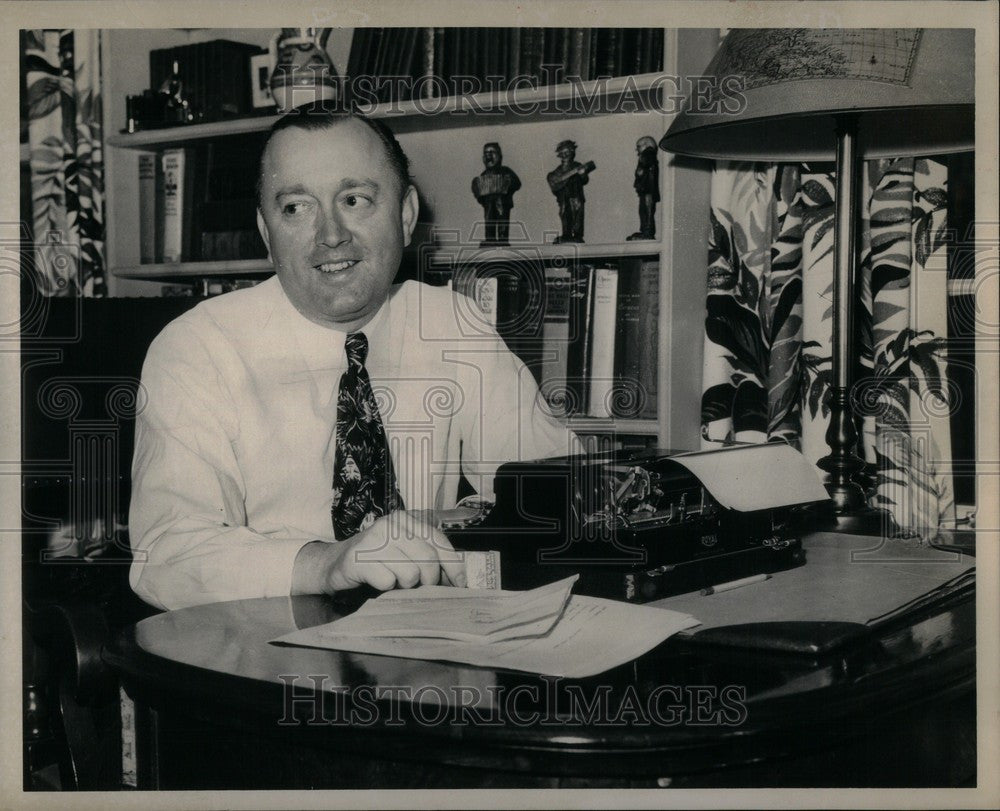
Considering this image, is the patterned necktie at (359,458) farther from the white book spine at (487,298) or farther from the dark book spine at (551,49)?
the dark book spine at (551,49)

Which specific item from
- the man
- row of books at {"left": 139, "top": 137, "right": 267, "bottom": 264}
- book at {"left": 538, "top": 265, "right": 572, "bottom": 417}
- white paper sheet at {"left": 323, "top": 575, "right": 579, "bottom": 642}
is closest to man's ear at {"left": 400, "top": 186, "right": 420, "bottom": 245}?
the man

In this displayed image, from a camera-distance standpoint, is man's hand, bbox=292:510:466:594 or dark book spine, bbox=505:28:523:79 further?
dark book spine, bbox=505:28:523:79

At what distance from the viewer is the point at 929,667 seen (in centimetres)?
77

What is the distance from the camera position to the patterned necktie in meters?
1.37

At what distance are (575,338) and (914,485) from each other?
59cm

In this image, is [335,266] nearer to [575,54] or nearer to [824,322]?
[575,54]

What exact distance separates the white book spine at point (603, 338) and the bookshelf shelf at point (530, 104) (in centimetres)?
29

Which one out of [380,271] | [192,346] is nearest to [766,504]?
[380,271]

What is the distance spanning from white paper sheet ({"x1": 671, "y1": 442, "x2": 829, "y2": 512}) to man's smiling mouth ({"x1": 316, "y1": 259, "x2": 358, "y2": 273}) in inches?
23.9

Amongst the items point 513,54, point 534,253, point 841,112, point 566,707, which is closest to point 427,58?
point 513,54

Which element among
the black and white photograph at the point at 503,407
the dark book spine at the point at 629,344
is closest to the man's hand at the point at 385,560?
the black and white photograph at the point at 503,407

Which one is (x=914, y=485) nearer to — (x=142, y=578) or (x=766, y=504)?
(x=766, y=504)

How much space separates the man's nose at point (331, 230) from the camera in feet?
4.51

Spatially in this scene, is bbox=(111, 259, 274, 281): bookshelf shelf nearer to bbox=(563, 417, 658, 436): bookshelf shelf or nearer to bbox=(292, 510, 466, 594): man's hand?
bbox=(563, 417, 658, 436): bookshelf shelf
